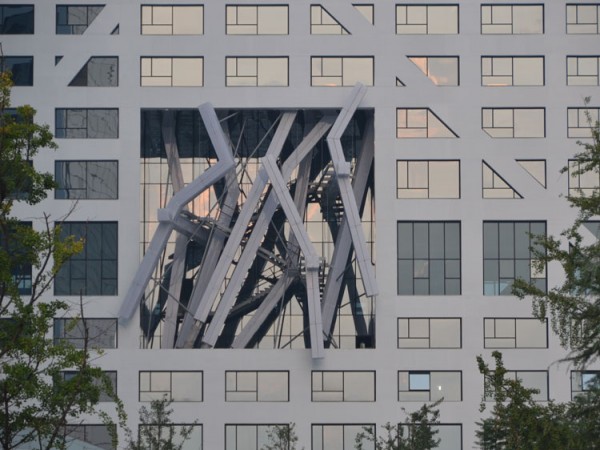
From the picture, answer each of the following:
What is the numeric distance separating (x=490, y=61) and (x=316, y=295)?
16090 mm

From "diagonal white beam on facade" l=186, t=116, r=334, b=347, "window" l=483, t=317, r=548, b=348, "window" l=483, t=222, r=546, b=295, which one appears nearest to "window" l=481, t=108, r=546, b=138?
"window" l=483, t=222, r=546, b=295

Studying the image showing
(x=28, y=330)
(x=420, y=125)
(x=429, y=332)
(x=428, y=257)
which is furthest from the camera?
(x=420, y=125)

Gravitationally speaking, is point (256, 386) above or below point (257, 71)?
below

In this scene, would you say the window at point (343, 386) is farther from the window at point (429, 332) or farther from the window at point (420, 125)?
the window at point (420, 125)

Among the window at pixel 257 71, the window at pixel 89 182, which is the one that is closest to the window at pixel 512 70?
the window at pixel 257 71

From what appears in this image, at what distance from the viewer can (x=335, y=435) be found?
80312mm

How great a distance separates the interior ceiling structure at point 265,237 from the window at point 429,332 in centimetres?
262

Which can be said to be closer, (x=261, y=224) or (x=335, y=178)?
(x=261, y=224)

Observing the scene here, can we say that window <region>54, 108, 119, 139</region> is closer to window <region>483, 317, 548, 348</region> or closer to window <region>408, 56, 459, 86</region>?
window <region>408, 56, 459, 86</region>

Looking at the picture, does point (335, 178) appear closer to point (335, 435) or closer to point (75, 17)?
point (335, 435)

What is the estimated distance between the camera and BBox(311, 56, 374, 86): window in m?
82.5

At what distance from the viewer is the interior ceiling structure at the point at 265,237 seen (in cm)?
7981

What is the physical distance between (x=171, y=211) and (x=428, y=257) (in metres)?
13.7

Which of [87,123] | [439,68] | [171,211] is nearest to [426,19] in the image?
[439,68]
